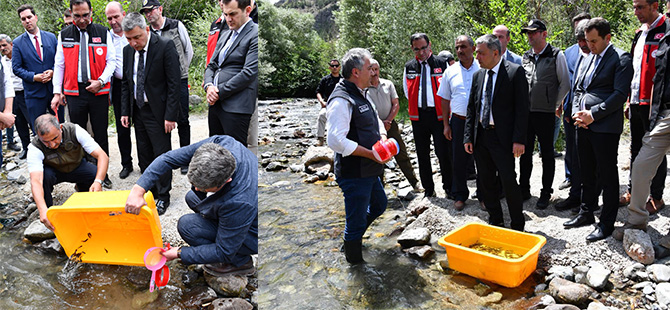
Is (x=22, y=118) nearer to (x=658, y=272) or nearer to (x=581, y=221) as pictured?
(x=581, y=221)

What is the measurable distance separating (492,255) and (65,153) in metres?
2.90

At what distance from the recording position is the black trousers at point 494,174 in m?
3.79

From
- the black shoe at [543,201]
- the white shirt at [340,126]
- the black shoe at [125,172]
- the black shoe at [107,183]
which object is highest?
the white shirt at [340,126]

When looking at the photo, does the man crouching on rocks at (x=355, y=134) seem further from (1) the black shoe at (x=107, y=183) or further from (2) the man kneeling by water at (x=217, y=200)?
(1) the black shoe at (x=107, y=183)

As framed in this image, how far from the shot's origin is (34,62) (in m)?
3.05

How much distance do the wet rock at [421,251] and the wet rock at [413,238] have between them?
3.4 inches

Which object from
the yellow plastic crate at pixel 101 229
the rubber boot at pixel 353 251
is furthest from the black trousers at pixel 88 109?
the rubber boot at pixel 353 251

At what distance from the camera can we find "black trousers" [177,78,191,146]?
9.43 ft

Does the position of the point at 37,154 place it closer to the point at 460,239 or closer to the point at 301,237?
the point at 301,237

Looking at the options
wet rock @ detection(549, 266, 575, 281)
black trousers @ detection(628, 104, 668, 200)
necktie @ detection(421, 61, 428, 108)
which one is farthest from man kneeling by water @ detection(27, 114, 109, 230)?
black trousers @ detection(628, 104, 668, 200)

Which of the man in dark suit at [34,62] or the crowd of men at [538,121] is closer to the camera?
the man in dark suit at [34,62]

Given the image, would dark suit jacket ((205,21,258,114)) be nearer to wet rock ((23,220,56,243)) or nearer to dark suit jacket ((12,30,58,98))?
dark suit jacket ((12,30,58,98))

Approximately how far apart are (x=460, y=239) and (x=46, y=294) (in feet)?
8.97

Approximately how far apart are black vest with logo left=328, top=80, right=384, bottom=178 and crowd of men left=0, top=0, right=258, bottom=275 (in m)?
0.75
